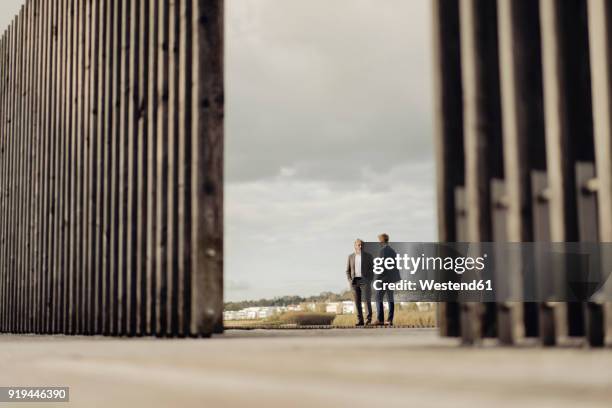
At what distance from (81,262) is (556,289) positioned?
12.1 ft

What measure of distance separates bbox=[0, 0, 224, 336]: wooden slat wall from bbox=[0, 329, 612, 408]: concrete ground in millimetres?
1719

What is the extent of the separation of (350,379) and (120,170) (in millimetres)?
3388

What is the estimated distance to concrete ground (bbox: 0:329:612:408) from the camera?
4.00 feet

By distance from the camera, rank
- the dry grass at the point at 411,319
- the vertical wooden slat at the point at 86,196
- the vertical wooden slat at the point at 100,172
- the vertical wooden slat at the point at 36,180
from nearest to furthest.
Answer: the vertical wooden slat at the point at 100,172
the vertical wooden slat at the point at 86,196
the vertical wooden slat at the point at 36,180
the dry grass at the point at 411,319

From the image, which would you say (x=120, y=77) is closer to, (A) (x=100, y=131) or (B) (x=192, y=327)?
(A) (x=100, y=131)

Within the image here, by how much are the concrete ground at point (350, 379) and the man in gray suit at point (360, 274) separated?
4.88 metres

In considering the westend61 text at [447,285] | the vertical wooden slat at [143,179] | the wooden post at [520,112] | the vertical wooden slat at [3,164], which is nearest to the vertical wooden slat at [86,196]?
the vertical wooden slat at [143,179]

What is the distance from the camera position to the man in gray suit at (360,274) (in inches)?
281

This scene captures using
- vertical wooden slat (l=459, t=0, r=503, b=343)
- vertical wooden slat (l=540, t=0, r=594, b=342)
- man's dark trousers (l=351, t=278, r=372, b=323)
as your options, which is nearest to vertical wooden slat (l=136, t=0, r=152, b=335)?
vertical wooden slat (l=459, t=0, r=503, b=343)

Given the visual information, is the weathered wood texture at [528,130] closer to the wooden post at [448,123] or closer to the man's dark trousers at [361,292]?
the wooden post at [448,123]

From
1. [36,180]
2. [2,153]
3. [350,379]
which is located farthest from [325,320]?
[350,379]

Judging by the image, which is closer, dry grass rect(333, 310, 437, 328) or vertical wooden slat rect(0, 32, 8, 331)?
dry grass rect(333, 310, 437, 328)

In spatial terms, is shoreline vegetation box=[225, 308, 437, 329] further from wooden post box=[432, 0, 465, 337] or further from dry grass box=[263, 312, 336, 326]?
wooden post box=[432, 0, 465, 337]

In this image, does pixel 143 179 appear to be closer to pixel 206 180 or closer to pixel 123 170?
pixel 123 170
